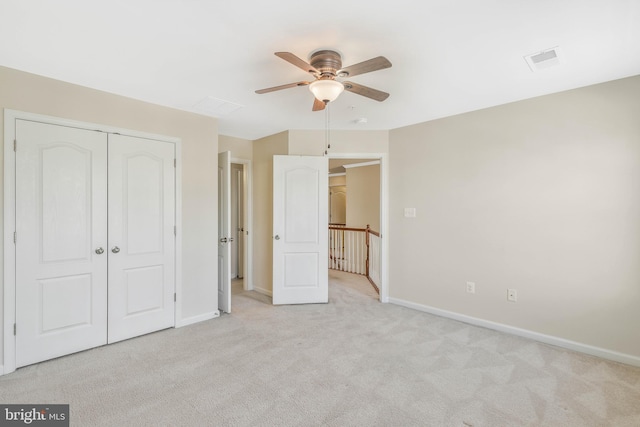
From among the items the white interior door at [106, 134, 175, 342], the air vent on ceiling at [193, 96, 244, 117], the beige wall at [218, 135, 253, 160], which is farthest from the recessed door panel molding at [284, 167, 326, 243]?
the white interior door at [106, 134, 175, 342]

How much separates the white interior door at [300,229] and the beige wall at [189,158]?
0.86 m

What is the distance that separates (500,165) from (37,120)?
174 inches

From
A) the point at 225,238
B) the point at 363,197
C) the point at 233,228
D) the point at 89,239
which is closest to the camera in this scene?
A: the point at 89,239

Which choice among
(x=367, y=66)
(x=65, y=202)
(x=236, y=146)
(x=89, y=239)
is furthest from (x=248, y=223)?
(x=367, y=66)

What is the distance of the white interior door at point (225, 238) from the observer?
12.4 feet

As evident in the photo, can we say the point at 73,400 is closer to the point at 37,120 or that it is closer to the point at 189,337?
the point at 189,337

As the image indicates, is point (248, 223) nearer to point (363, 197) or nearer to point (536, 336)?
point (363, 197)

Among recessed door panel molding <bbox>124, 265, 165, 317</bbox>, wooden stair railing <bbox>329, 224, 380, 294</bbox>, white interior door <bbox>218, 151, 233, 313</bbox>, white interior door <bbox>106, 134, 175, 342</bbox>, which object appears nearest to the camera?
white interior door <bbox>106, 134, 175, 342</bbox>

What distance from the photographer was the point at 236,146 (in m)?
4.68

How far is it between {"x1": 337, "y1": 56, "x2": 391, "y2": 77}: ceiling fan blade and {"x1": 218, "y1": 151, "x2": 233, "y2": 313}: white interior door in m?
2.18

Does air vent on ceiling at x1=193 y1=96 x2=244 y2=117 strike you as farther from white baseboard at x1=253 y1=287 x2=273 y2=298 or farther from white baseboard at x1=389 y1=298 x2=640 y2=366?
white baseboard at x1=389 y1=298 x2=640 y2=366

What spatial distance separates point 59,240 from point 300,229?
2.56 meters

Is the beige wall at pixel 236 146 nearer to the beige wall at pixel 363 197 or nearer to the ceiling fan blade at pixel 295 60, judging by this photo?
the ceiling fan blade at pixel 295 60

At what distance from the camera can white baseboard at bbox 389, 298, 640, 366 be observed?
259cm
